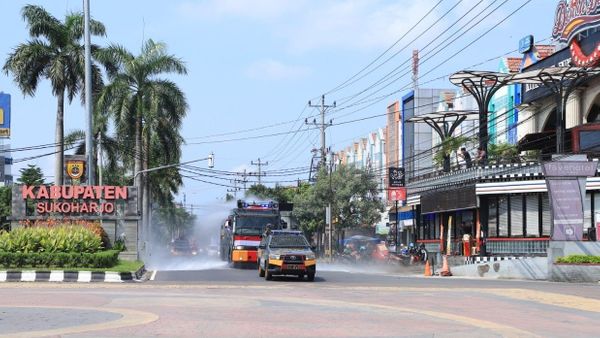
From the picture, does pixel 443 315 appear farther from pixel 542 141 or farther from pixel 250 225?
pixel 542 141

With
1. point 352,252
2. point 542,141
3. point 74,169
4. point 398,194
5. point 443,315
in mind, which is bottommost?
point 352,252

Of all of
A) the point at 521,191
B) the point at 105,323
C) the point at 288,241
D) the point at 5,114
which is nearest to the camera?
the point at 105,323

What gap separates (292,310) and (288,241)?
13163 millimetres

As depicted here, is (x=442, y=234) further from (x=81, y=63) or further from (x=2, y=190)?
(x=2, y=190)

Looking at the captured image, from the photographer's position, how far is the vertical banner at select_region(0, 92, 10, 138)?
5312cm

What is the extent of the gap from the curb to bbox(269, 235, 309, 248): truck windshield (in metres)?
5.53

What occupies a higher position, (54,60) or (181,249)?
(54,60)

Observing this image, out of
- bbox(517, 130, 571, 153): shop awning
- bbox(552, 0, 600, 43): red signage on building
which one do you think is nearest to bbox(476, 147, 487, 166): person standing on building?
bbox(517, 130, 571, 153): shop awning

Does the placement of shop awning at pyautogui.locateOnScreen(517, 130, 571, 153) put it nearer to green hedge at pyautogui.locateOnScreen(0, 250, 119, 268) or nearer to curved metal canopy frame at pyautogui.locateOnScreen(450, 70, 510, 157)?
curved metal canopy frame at pyautogui.locateOnScreen(450, 70, 510, 157)

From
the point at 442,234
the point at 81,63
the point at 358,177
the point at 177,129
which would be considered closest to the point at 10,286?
the point at 81,63

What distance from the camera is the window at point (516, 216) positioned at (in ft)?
133

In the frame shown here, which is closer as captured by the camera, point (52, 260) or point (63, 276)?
point (63, 276)

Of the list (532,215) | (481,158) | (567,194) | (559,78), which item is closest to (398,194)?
(481,158)

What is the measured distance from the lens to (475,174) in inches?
1732
